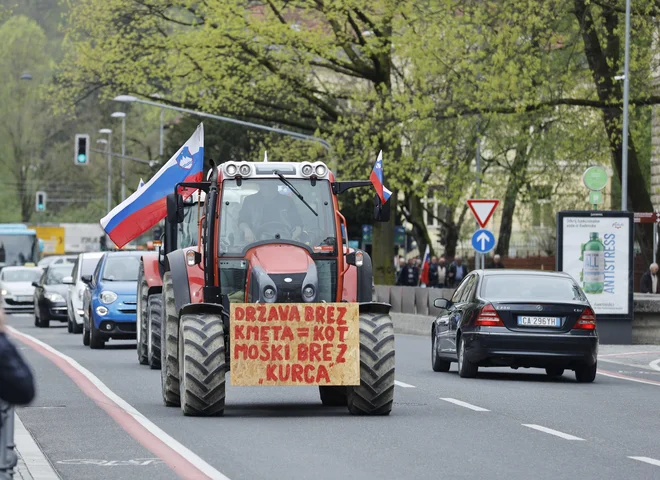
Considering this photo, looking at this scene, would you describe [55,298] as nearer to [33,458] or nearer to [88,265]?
[88,265]

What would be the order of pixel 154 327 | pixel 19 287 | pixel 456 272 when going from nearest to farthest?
pixel 154 327 → pixel 19 287 → pixel 456 272

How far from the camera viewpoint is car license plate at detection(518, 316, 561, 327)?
20078 mm

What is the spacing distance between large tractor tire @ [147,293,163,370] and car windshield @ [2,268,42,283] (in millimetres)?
29846

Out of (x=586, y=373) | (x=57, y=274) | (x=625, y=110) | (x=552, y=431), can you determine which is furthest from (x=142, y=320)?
(x=57, y=274)

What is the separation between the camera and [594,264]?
2998 cm

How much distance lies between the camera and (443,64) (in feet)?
118

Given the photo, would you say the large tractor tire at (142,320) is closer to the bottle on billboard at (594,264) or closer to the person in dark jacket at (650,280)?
the bottle on billboard at (594,264)

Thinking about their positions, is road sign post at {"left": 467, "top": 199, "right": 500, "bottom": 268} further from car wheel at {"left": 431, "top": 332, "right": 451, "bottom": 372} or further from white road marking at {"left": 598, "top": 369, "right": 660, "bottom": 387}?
car wheel at {"left": 431, "top": 332, "right": 451, "bottom": 372}

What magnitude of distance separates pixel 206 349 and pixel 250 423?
0.76 meters

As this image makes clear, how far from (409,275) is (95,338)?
24.6m

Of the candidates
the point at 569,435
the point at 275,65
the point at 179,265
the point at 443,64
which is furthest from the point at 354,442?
the point at 275,65

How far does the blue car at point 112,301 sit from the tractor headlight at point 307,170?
13000 mm

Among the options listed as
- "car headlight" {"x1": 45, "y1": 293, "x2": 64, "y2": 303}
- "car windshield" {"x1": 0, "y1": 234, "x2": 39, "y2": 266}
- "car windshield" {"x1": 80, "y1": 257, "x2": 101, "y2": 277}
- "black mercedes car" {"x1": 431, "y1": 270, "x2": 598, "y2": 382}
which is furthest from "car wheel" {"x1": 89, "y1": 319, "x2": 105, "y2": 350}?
"car windshield" {"x1": 0, "y1": 234, "x2": 39, "y2": 266}

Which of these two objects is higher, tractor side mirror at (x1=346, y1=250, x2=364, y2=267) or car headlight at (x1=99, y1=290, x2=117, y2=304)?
tractor side mirror at (x1=346, y1=250, x2=364, y2=267)
